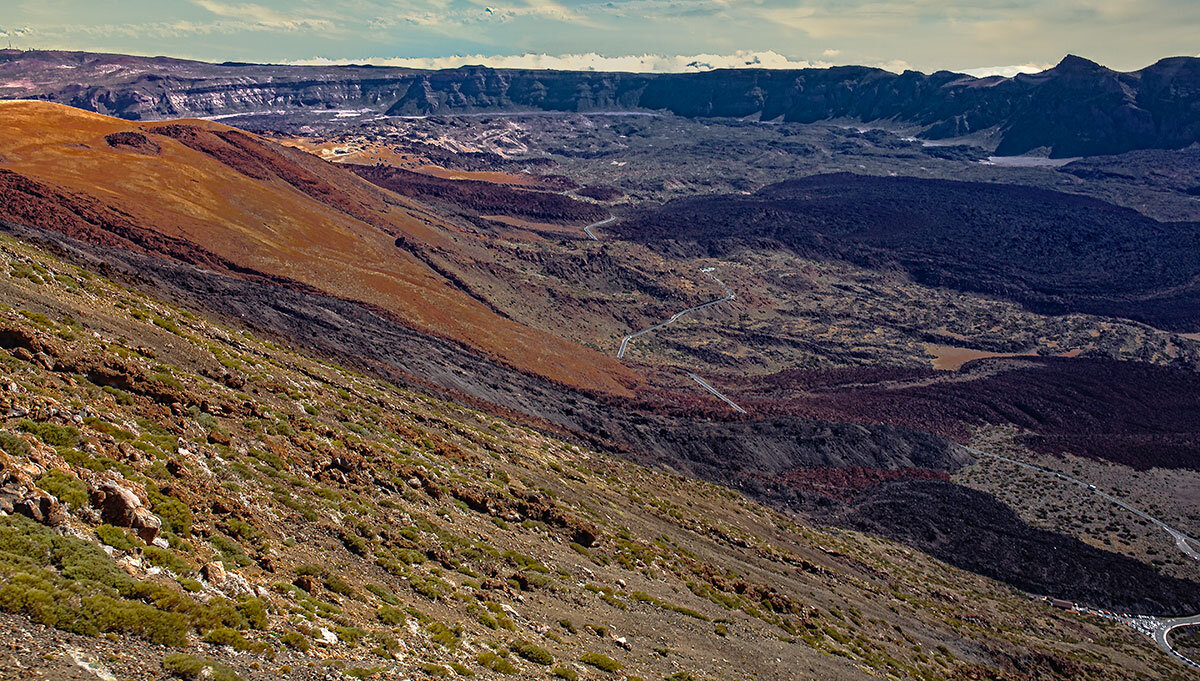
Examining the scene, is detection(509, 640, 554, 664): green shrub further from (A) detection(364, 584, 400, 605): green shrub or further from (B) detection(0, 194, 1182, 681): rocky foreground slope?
(A) detection(364, 584, 400, 605): green shrub

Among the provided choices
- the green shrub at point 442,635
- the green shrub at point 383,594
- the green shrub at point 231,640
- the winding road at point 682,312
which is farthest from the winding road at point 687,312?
the green shrub at point 231,640

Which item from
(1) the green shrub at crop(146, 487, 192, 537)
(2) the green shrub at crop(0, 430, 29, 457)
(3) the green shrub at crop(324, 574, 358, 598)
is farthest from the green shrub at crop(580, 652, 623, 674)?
(2) the green shrub at crop(0, 430, 29, 457)

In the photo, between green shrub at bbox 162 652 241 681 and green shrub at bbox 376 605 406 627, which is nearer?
green shrub at bbox 162 652 241 681

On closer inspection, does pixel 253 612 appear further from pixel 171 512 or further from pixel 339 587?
pixel 171 512

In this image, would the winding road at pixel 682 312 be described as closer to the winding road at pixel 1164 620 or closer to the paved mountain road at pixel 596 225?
the paved mountain road at pixel 596 225

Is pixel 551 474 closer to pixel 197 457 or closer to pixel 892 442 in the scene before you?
pixel 197 457
